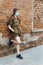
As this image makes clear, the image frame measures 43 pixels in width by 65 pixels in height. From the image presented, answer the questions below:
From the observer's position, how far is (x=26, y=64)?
9.69m

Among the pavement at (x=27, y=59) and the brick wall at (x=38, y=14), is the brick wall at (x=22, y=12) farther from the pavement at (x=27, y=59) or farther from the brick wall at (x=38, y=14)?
the pavement at (x=27, y=59)

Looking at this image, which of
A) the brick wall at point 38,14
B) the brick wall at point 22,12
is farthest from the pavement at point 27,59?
the brick wall at point 38,14

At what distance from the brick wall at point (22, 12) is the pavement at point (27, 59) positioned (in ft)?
2.92

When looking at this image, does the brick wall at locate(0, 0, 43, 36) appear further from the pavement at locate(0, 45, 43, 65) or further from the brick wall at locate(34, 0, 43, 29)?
the pavement at locate(0, 45, 43, 65)

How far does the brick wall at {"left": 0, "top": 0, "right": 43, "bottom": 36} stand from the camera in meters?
10.5

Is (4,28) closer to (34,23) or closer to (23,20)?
(23,20)

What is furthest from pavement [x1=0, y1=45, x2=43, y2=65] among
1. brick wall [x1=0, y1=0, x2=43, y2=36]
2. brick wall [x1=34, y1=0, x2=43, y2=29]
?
brick wall [x1=34, y1=0, x2=43, y2=29]

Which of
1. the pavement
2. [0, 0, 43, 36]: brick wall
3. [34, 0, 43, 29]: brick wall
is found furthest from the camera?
[34, 0, 43, 29]: brick wall

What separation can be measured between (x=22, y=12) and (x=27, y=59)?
2.07 meters

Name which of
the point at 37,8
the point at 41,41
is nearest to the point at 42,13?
the point at 37,8

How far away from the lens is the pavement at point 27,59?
986 cm

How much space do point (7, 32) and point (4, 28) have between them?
0.83 feet

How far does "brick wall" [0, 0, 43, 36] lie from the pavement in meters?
0.89

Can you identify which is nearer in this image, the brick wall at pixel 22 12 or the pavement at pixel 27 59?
the pavement at pixel 27 59
